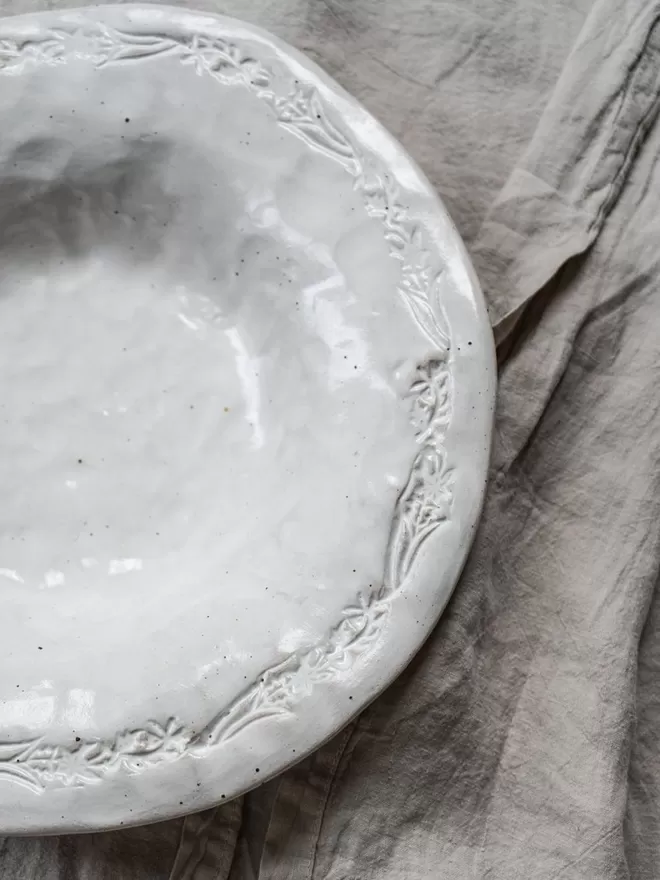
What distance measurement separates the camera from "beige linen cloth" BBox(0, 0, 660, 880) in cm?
55

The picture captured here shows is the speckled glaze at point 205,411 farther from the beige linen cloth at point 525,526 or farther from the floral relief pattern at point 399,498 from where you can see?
the beige linen cloth at point 525,526

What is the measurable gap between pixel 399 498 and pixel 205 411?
7.4 inches

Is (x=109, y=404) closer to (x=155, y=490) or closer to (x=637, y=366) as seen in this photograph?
(x=155, y=490)

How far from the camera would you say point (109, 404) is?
593 mm

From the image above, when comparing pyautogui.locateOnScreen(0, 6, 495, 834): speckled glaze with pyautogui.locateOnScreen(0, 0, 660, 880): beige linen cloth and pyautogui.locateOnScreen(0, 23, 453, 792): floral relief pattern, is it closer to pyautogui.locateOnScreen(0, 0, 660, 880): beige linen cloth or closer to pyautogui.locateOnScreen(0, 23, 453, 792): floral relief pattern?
pyautogui.locateOnScreen(0, 23, 453, 792): floral relief pattern

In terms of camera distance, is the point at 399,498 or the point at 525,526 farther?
the point at 525,526

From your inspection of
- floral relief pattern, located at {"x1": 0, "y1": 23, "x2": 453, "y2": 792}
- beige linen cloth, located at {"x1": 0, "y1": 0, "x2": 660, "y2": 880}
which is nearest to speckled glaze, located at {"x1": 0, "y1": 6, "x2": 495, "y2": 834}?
floral relief pattern, located at {"x1": 0, "y1": 23, "x2": 453, "y2": 792}

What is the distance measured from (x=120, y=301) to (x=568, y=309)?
0.34 meters

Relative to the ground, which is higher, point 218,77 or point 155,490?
point 218,77

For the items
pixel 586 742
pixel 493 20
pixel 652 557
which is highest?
pixel 493 20

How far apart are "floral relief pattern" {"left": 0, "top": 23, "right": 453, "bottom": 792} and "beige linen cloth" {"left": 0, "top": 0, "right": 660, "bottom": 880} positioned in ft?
0.32

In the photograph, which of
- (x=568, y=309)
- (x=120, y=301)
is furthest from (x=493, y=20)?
(x=120, y=301)

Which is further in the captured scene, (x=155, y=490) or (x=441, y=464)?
(x=155, y=490)

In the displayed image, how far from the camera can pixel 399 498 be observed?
0.48m
